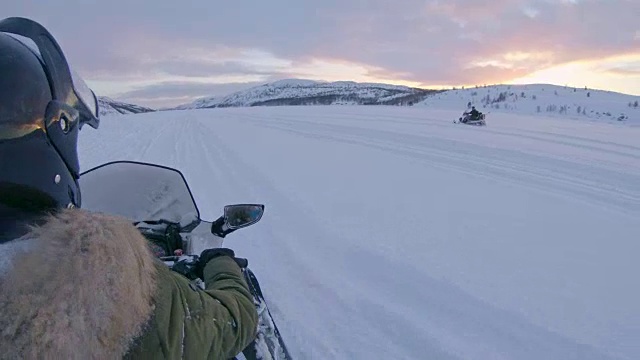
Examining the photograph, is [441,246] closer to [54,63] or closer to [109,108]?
[54,63]

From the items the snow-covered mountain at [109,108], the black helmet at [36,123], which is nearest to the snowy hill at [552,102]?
the snow-covered mountain at [109,108]

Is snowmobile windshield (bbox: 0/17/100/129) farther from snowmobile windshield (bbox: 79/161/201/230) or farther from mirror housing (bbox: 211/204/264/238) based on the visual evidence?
snowmobile windshield (bbox: 79/161/201/230)

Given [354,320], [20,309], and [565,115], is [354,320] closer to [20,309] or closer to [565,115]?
[20,309]

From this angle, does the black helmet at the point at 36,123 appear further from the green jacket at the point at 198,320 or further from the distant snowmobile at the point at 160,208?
the distant snowmobile at the point at 160,208

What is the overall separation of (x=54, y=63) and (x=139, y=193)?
1385 mm

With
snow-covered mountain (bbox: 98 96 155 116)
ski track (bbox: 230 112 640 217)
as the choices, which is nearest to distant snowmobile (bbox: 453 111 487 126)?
ski track (bbox: 230 112 640 217)

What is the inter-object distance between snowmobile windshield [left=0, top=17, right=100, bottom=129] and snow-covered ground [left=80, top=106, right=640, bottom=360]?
208cm

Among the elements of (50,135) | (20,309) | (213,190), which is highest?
(50,135)

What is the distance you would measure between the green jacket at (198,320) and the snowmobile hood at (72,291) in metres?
0.07

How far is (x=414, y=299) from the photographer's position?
3.94 meters

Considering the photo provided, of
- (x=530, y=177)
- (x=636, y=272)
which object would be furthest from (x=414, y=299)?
(x=530, y=177)

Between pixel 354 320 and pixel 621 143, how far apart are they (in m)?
11.4

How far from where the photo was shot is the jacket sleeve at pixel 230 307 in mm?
1509

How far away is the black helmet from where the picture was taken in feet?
4.00
